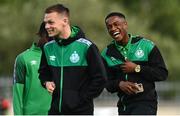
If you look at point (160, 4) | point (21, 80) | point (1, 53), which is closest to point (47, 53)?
point (21, 80)

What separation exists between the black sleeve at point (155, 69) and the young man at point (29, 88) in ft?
4.08

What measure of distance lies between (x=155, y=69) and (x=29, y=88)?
1547mm

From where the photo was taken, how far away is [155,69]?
9.35 m

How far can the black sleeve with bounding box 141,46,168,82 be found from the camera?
9.34 metres

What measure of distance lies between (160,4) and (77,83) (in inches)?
1874

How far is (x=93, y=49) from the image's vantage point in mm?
8242

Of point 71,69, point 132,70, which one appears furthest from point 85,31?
point 71,69

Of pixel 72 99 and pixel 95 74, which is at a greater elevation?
pixel 95 74

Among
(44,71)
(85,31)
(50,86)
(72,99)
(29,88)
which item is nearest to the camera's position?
(72,99)

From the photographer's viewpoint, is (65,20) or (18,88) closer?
(65,20)

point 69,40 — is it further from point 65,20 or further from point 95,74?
point 95,74

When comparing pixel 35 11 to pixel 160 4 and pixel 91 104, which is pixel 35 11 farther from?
pixel 91 104

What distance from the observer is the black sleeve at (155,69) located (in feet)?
30.6

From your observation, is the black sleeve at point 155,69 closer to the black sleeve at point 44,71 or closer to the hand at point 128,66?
the hand at point 128,66
